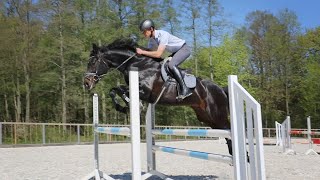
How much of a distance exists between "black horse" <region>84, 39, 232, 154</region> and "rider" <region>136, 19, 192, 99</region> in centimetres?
15

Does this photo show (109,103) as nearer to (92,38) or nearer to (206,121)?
(92,38)

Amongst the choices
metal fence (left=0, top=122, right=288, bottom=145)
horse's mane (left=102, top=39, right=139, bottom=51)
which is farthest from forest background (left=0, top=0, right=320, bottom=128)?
horse's mane (left=102, top=39, right=139, bottom=51)

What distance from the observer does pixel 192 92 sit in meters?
5.75

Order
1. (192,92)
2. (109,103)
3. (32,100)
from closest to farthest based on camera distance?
(192,92)
(109,103)
(32,100)

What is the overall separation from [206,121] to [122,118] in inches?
947

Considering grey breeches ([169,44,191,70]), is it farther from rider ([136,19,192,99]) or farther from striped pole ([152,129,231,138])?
striped pole ([152,129,231,138])

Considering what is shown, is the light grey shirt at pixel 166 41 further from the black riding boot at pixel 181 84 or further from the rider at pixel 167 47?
the black riding boot at pixel 181 84

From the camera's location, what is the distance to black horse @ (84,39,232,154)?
561 cm

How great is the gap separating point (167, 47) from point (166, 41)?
235mm

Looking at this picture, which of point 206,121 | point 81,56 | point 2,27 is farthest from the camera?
point 81,56

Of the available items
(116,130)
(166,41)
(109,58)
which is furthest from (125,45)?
(116,130)

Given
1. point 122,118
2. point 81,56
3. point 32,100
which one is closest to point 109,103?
point 122,118

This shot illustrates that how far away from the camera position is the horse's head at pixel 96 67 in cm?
578

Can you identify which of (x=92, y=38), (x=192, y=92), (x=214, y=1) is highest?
(x=214, y=1)
